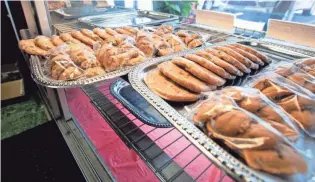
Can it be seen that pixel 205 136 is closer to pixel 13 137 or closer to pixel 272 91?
pixel 272 91

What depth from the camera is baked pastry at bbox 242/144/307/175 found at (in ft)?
1.37

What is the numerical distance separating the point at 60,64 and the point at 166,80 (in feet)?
1.61

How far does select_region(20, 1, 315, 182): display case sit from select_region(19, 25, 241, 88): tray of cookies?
0.09 ft

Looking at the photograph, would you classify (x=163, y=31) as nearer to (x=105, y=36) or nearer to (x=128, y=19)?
(x=105, y=36)

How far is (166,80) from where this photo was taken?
799mm

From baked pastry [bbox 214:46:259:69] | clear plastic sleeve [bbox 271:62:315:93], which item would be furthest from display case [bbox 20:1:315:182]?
clear plastic sleeve [bbox 271:62:315:93]

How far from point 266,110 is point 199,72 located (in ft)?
0.96

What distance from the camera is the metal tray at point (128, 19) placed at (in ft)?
5.92

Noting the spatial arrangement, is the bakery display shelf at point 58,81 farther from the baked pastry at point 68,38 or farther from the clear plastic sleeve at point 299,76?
the clear plastic sleeve at point 299,76

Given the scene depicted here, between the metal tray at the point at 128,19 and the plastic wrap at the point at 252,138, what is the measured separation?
55.1 inches

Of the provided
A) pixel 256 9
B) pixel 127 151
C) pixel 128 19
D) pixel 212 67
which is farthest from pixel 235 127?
pixel 256 9

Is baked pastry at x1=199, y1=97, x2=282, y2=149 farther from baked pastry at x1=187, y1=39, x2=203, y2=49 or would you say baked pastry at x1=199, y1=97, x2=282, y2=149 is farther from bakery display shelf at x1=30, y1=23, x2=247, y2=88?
baked pastry at x1=187, y1=39, x2=203, y2=49

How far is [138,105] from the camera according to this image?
2.93 feet

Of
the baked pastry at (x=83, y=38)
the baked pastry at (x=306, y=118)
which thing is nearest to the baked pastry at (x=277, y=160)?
the baked pastry at (x=306, y=118)
